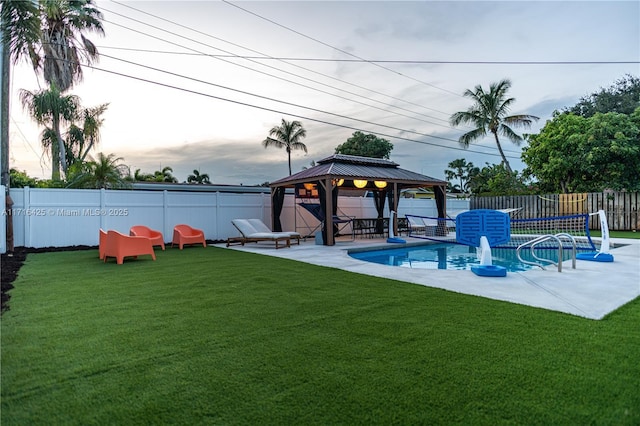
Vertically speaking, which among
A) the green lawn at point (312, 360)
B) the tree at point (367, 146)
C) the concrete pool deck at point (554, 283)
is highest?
the tree at point (367, 146)

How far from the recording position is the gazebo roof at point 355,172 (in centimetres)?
1232

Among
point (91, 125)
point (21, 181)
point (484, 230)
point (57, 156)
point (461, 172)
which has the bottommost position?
point (484, 230)

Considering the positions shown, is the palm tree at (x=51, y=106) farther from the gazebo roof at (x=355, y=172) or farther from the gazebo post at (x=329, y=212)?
the gazebo post at (x=329, y=212)

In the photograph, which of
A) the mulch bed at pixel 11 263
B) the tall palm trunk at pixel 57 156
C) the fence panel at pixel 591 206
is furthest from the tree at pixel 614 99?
the tall palm trunk at pixel 57 156

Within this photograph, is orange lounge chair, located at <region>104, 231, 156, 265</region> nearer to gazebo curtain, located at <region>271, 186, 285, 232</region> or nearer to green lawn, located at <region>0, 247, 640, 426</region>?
green lawn, located at <region>0, 247, 640, 426</region>

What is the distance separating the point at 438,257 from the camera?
10078 mm

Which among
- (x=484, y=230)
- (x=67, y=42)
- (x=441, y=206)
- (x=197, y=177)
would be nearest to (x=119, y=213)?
(x=67, y=42)

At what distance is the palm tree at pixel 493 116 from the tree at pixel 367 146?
9.78 meters

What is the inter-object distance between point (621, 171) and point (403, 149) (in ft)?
63.7

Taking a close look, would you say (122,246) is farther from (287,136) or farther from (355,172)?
(287,136)

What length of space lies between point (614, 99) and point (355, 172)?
24068mm

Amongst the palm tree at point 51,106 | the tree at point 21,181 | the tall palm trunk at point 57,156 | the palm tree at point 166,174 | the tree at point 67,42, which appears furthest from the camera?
the palm tree at point 166,174

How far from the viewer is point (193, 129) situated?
15.9m

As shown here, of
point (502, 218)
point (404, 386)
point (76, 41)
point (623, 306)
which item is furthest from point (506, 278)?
point (76, 41)
